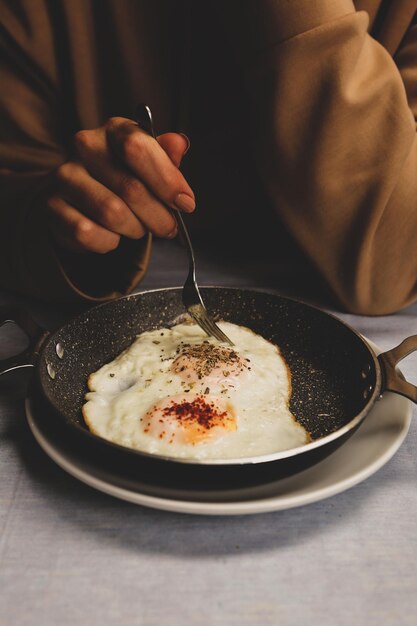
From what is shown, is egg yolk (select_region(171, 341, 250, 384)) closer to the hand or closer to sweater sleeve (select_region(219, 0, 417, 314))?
the hand

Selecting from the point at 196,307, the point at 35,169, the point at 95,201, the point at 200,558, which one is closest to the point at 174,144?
the point at 95,201

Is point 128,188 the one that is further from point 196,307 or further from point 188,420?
point 188,420

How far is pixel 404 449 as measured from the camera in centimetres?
102

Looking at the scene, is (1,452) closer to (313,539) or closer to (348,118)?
(313,539)

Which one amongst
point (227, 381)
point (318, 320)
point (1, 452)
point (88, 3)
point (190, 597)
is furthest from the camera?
point (88, 3)

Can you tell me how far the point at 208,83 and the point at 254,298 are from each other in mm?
839

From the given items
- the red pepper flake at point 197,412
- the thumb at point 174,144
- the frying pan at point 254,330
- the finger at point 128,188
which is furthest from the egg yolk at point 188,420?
the thumb at point 174,144

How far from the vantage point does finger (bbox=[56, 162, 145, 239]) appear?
122 centimetres

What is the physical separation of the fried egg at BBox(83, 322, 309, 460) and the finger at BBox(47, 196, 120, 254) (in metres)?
0.23

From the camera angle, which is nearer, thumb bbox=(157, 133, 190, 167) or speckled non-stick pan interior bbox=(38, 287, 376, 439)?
speckled non-stick pan interior bbox=(38, 287, 376, 439)

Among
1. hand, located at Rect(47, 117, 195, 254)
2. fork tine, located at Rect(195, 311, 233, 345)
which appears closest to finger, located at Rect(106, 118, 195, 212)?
hand, located at Rect(47, 117, 195, 254)

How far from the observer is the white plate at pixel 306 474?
2.54 ft

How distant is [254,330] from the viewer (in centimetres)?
139

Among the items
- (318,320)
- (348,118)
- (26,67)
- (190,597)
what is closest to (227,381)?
(318,320)
